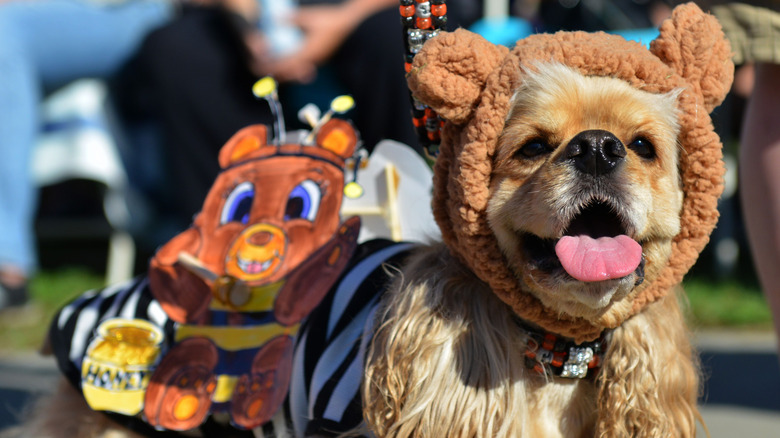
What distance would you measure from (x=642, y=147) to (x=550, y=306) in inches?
13.1

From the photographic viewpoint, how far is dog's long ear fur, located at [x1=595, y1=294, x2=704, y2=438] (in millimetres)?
1570

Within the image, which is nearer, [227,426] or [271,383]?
[271,383]

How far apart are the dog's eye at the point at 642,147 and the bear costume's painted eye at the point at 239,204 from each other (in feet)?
3.12

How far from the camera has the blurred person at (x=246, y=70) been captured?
3.74 meters

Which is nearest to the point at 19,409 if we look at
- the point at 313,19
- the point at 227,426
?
the point at 227,426

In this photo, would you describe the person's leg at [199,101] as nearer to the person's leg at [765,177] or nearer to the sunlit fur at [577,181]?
the person's leg at [765,177]

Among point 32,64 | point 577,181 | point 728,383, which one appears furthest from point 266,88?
point 32,64

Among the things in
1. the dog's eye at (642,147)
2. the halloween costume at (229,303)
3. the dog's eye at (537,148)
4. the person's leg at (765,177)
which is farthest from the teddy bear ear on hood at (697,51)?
the halloween costume at (229,303)

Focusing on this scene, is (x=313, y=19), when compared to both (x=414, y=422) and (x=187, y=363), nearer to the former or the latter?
(x=187, y=363)

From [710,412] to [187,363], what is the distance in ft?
6.37

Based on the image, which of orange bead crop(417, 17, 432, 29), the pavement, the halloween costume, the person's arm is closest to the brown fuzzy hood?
orange bead crop(417, 17, 432, 29)

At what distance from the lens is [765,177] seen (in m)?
2.11

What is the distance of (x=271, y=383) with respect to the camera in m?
1.82

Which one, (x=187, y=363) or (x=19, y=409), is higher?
(x=187, y=363)
